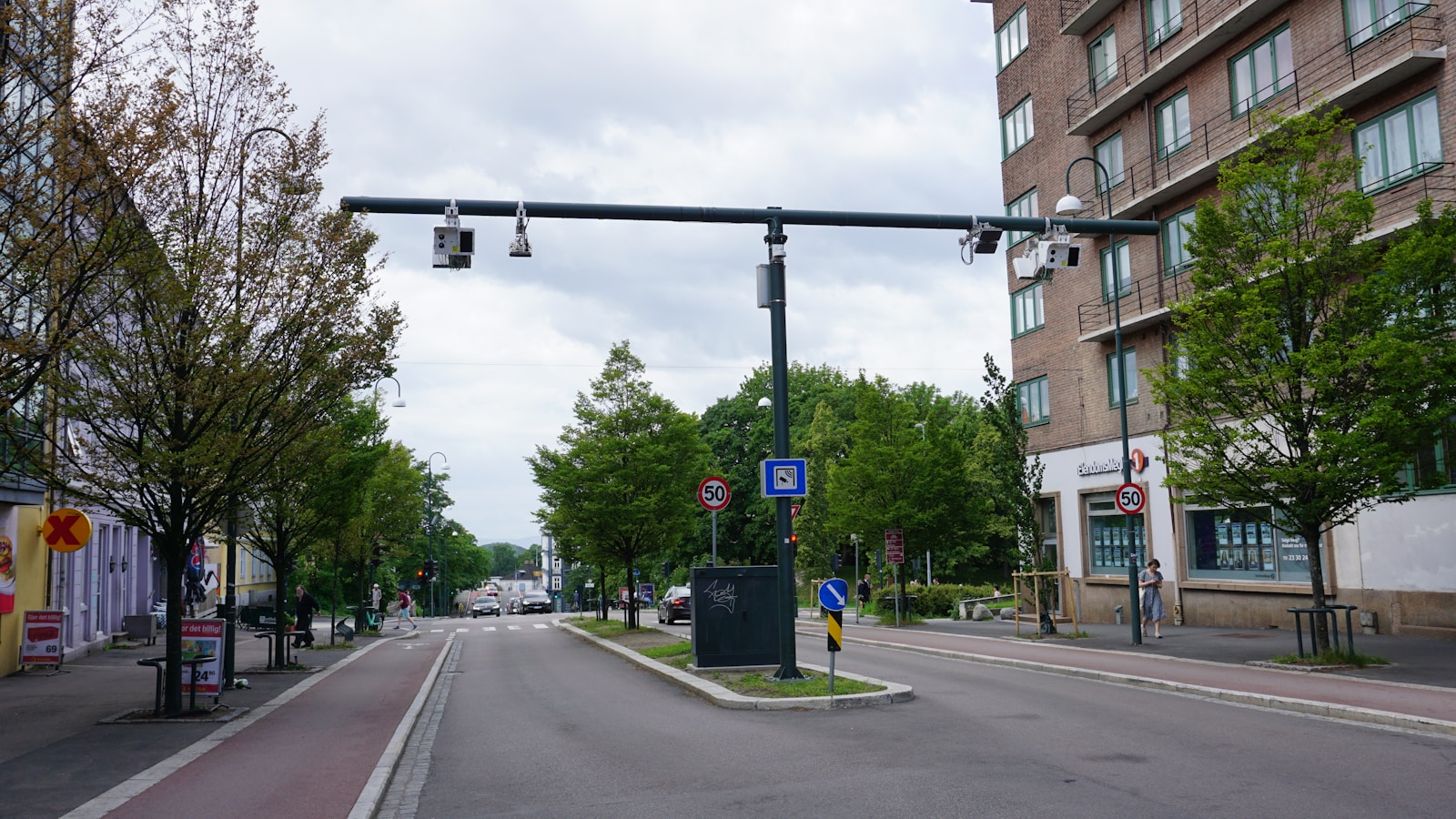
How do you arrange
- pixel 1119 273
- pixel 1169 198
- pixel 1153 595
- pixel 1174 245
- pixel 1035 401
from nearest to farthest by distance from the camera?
pixel 1153 595
pixel 1169 198
pixel 1174 245
pixel 1119 273
pixel 1035 401

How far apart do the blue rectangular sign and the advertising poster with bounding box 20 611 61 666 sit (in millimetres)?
14791

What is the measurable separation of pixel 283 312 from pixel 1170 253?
24190 millimetres

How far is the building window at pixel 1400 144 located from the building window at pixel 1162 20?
7.81 meters

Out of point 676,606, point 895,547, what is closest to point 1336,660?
point 895,547

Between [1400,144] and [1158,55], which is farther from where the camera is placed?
[1158,55]

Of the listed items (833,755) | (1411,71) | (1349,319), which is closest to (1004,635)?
(1349,319)

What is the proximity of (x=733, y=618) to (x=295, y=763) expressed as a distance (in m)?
8.72

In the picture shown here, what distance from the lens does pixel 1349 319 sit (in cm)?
1700

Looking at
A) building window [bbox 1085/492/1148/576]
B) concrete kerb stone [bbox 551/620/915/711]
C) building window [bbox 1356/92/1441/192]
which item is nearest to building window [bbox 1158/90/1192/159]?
building window [bbox 1356/92/1441/192]

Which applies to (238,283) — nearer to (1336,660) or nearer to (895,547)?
(1336,660)

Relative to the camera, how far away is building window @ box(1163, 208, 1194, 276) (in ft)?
98.3

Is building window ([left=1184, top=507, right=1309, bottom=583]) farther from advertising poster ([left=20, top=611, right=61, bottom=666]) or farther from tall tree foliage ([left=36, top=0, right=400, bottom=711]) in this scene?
advertising poster ([left=20, top=611, right=61, bottom=666])

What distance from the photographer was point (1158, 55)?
30.6m

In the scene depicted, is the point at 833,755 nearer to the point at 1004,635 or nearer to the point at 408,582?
the point at 1004,635
